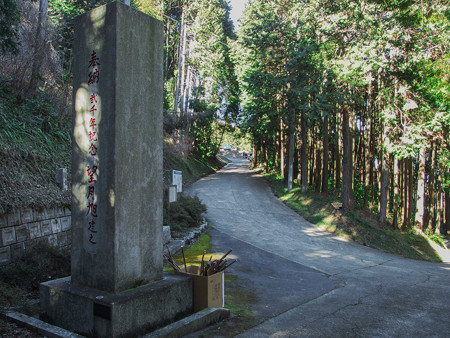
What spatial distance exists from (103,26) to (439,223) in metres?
24.6

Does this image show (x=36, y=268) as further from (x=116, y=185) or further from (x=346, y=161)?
(x=346, y=161)

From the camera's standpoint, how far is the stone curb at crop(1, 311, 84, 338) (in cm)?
425

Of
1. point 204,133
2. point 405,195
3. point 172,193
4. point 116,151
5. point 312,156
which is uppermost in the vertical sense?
point 204,133

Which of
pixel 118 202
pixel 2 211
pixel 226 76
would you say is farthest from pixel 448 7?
pixel 226 76

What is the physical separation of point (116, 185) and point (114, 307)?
1.40 m

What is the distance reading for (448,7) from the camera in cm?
1272

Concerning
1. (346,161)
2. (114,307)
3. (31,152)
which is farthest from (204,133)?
(114,307)

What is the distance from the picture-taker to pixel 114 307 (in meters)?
4.14

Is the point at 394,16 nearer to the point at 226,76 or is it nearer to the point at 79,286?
the point at 79,286

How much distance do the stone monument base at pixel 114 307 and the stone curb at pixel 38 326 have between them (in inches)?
6.7

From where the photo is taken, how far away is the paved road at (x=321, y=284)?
5430 mm

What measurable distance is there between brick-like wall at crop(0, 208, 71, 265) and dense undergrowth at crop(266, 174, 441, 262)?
11963 mm

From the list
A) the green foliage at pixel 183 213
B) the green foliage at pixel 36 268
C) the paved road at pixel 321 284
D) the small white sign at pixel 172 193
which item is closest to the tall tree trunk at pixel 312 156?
the paved road at pixel 321 284

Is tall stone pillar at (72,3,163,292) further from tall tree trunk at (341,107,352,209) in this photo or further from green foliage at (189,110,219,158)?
green foliage at (189,110,219,158)
